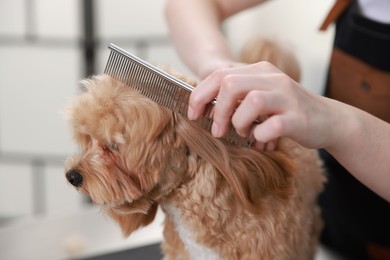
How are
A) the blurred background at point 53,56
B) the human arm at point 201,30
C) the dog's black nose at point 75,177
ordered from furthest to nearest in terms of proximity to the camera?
the blurred background at point 53,56, the human arm at point 201,30, the dog's black nose at point 75,177

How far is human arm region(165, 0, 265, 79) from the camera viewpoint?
2.60 ft

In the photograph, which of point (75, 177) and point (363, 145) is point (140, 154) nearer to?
point (75, 177)

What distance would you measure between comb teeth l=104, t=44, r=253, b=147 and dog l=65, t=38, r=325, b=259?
0.04ft

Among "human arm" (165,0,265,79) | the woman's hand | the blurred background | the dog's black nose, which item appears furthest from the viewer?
the blurred background

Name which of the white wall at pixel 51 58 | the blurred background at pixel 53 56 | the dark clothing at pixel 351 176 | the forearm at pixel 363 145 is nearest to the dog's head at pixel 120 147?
the forearm at pixel 363 145

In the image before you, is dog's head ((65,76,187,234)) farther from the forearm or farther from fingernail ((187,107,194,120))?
the forearm

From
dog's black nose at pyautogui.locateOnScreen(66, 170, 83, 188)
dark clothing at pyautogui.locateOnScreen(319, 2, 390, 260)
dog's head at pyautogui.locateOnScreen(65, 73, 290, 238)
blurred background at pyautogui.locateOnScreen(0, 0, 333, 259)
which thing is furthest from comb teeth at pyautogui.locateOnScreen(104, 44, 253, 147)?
blurred background at pyautogui.locateOnScreen(0, 0, 333, 259)

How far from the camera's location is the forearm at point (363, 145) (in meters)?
0.52

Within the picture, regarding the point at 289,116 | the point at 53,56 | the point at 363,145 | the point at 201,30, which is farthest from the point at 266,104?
the point at 53,56

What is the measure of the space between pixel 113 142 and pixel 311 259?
374 millimetres

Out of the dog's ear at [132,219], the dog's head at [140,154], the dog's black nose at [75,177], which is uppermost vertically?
the dog's head at [140,154]

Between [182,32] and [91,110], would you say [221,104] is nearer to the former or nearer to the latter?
[91,110]

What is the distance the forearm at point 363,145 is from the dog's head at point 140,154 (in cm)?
9

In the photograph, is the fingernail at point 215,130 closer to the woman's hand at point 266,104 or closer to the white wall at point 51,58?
the woman's hand at point 266,104
